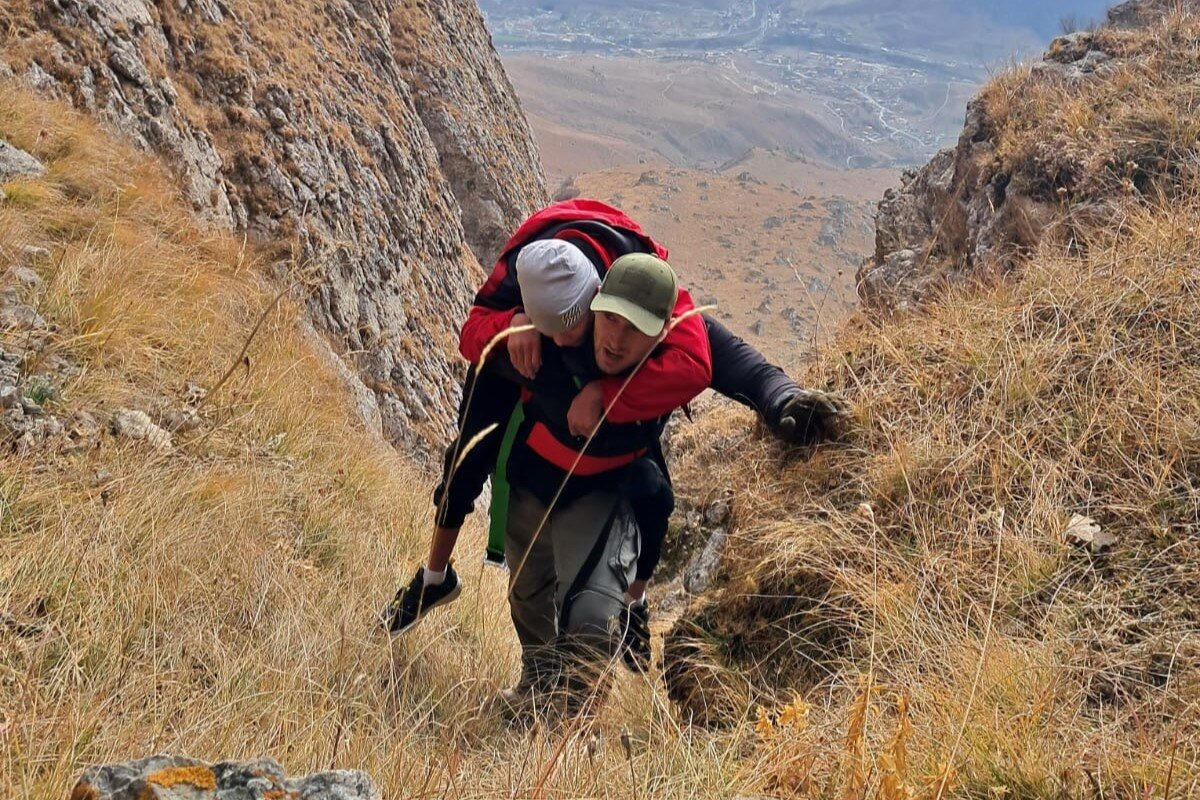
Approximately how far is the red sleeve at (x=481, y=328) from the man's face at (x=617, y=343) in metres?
0.38

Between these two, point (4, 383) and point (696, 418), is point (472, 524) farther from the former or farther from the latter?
point (4, 383)

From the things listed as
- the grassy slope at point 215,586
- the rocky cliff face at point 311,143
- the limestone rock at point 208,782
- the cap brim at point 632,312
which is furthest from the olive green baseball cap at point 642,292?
the rocky cliff face at point 311,143

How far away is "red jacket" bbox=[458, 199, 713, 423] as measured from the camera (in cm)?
260

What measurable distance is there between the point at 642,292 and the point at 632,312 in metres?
0.08

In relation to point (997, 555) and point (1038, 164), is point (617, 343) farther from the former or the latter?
point (1038, 164)

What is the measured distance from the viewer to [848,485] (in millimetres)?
2990

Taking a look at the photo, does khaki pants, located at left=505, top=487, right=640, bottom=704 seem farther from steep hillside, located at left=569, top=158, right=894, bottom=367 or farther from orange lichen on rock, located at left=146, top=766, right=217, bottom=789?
steep hillside, located at left=569, top=158, right=894, bottom=367

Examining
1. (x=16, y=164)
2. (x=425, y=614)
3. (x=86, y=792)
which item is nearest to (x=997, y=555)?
(x=425, y=614)

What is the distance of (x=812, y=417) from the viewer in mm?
3223

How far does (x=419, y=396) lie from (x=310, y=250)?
7.83 ft

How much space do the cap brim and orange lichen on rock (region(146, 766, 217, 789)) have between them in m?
1.55

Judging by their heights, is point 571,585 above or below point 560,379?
below

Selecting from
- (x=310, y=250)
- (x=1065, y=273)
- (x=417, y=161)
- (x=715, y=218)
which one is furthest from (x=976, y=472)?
(x=715, y=218)

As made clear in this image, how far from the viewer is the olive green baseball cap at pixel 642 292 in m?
2.42
